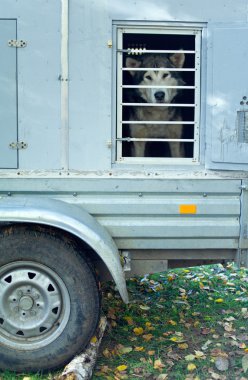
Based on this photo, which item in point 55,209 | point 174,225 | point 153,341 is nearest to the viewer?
point 55,209

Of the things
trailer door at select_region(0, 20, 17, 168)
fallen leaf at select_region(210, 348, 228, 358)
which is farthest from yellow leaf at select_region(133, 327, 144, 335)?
trailer door at select_region(0, 20, 17, 168)

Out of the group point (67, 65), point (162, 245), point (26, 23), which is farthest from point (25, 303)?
point (26, 23)

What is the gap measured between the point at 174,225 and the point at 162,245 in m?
0.18

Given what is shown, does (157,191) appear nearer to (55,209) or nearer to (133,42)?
(55,209)

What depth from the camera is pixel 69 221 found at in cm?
416

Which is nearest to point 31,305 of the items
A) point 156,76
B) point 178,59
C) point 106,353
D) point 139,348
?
point 106,353

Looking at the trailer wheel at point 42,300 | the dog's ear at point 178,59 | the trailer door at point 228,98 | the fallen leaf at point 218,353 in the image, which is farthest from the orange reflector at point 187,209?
the dog's ear at point 178,59

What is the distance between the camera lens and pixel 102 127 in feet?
14.8

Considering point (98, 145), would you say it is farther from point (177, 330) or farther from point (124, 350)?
point (177, 330)

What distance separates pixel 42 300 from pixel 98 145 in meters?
1.23

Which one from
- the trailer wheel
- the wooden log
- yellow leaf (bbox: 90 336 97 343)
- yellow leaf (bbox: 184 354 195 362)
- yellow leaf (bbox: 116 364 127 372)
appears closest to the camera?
the wooden log

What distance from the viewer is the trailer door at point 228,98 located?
4422 millimetres

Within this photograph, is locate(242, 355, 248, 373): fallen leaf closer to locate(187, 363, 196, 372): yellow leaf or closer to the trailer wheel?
locate(187, 363, 196, 372): yellow leaf

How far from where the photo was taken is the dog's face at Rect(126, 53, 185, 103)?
197 inches
